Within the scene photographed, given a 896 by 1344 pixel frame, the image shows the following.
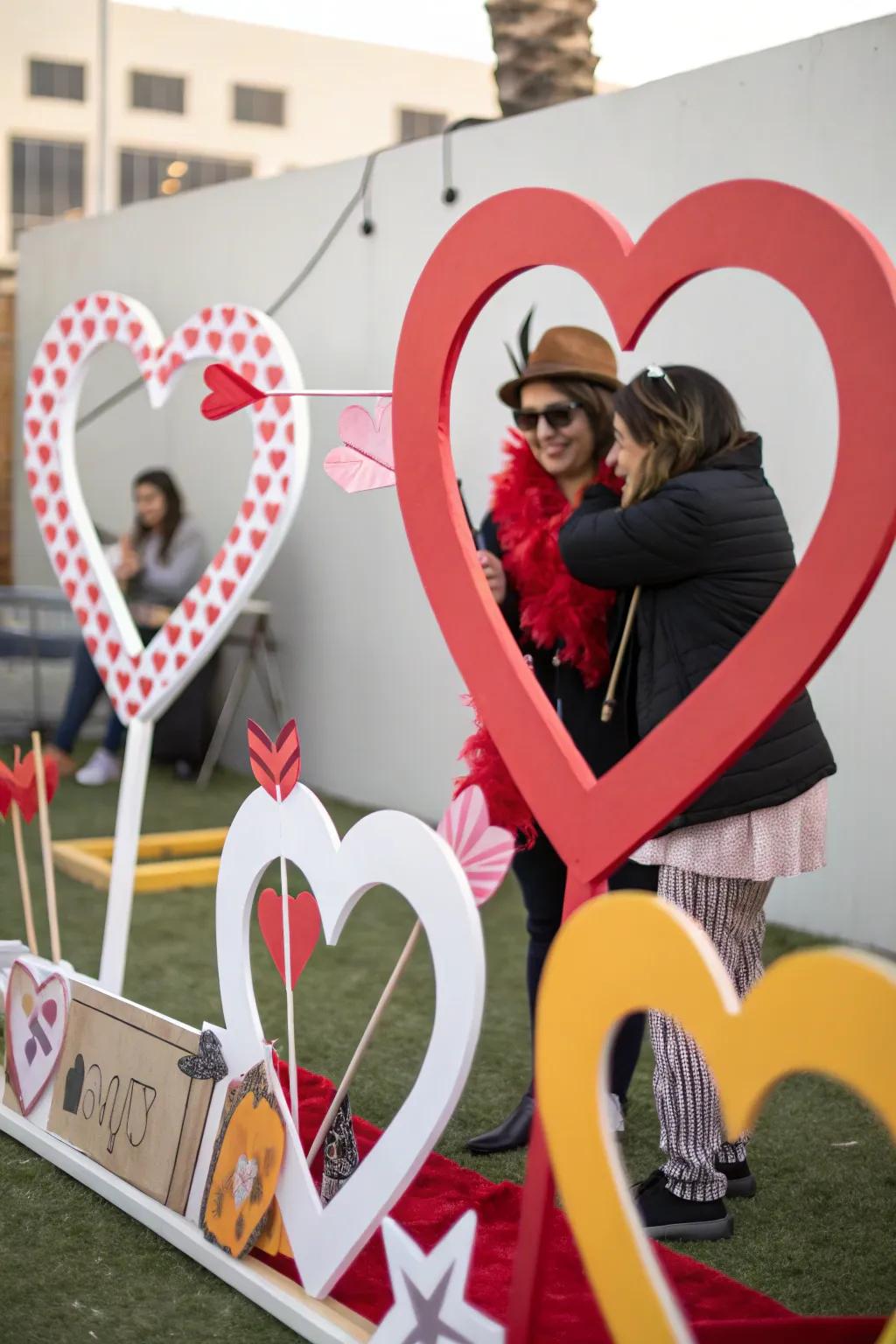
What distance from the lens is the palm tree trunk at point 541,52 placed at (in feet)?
17.1

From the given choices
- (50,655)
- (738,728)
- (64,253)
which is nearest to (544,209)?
(738,728)

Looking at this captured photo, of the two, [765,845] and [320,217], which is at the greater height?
[320,217]

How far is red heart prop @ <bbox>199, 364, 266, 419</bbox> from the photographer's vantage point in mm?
2096

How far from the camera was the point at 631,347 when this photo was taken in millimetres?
1629

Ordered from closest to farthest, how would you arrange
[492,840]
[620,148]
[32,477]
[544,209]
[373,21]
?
1. [544,209]
2. [492,840]
3. [32,477]
4. [620,148]
5. [373,21]

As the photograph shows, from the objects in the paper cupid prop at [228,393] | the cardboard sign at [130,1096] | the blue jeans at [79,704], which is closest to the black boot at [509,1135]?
the cardboard sign at [130,1096]

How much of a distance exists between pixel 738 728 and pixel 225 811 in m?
3.86

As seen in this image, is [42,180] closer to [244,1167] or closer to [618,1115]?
[618,1115]

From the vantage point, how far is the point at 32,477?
3100mm

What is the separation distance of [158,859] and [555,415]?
8.42ft

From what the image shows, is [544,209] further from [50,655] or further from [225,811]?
[50,655]

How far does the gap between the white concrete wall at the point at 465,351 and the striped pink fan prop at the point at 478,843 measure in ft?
6.35

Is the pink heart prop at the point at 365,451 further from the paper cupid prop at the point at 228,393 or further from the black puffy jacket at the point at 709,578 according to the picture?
the black puffy jacket at the point at 709,578

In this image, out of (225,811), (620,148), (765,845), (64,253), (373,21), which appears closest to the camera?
(765,845)
